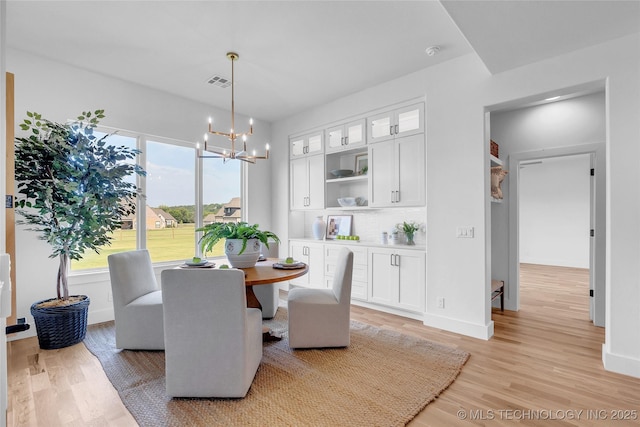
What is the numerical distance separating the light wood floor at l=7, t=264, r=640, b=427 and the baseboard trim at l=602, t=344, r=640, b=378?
6cm

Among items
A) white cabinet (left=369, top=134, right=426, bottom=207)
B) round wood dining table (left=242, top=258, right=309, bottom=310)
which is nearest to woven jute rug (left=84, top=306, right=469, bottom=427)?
round wood dining table (left=242, top=258, right=309, bottom=310)

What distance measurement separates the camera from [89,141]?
3014mm

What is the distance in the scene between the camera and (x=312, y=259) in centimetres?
476

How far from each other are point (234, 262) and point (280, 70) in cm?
224

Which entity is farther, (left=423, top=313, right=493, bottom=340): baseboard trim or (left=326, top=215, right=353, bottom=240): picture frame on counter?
(left=326, top=215, right=353, bottom=240): picture frame on counter

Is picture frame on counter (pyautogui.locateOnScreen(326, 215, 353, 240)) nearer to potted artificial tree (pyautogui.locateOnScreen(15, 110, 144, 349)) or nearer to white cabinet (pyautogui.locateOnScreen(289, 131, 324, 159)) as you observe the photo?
white cabinet (pyautogui.locateOnScreen(289, 131, 324, 159))

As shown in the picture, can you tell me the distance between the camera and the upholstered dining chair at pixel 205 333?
6.28ft

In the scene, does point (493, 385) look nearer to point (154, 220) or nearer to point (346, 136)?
point (346, 136)

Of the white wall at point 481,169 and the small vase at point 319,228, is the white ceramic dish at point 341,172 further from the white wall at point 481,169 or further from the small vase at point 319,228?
the white wall at point 481,169

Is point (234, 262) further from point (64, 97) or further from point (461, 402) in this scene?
point (64, 97)

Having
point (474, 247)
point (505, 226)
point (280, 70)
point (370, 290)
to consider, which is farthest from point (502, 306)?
point (280, 70)

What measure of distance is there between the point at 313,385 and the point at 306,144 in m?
3.63

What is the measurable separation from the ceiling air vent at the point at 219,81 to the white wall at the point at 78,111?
763mm

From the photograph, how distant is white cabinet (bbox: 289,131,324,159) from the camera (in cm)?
479
